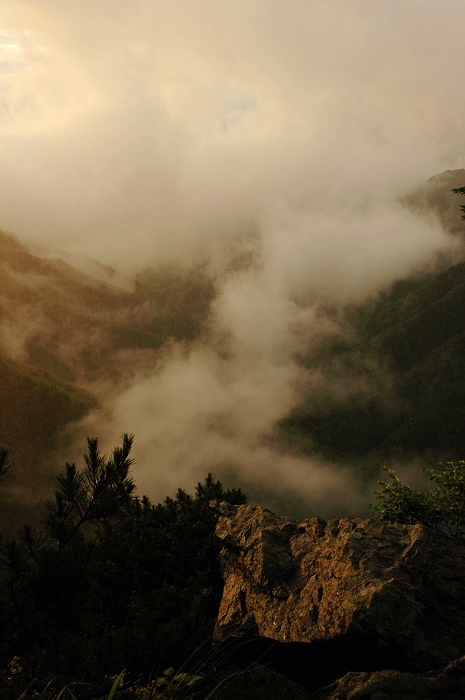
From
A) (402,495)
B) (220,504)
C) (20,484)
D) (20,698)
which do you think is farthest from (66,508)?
(20,484)

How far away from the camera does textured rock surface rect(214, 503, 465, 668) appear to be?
244 inches

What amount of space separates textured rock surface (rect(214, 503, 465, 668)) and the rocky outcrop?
0.02 meters

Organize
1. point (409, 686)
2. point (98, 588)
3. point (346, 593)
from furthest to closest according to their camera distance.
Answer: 1. point (98, 588)
2. point (346, 593)
3. point (409, 686)

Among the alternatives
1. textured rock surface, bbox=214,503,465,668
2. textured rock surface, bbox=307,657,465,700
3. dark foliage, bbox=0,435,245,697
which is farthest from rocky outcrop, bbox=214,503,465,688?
textured rock surface, bbox=307,657,465,700

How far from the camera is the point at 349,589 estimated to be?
7004 millimetres

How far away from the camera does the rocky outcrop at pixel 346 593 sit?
244 inches

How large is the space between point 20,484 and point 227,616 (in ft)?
622

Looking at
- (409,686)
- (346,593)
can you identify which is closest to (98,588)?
(346,593)

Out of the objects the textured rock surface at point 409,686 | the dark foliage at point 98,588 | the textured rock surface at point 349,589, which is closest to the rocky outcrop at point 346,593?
the textured rock surface at point 349,589

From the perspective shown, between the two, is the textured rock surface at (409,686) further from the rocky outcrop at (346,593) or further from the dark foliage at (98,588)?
the dark foliage at (98,588)

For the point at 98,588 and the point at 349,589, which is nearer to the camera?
the point at 349,589

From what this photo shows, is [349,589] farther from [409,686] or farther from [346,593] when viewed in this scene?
[409,686]

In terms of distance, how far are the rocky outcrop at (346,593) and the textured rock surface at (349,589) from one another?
0.02m

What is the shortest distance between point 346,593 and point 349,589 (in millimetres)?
86
